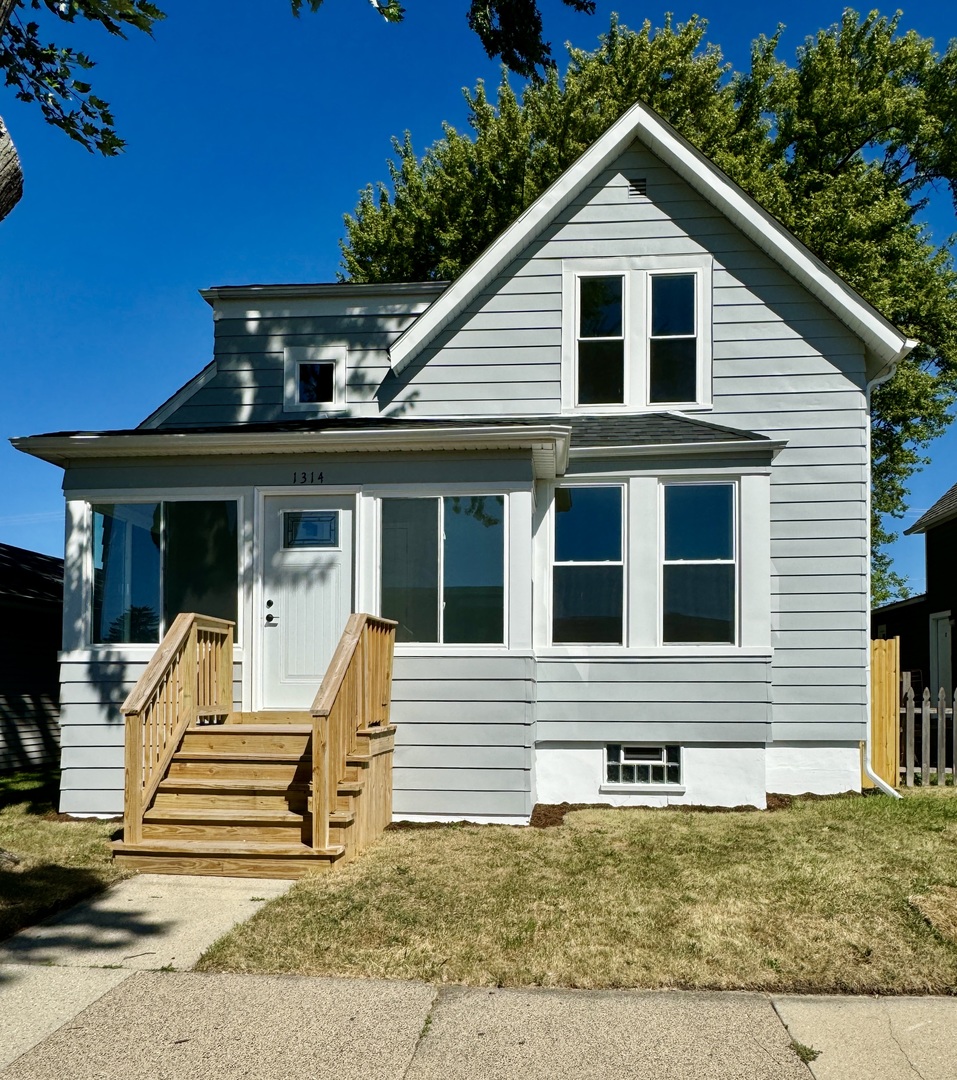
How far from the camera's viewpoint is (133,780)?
24.0 ft

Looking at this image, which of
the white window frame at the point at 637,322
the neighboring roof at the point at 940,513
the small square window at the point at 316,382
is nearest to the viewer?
the white window frame at the point at 637,322

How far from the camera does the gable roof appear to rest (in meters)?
10.3

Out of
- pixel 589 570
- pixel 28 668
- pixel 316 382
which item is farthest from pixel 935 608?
pixel 28 668

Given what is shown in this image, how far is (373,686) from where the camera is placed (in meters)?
8.36

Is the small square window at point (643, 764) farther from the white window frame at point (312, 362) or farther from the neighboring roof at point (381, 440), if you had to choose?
the white window frame at point (312, 362)

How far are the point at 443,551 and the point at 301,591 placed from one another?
1469 mm

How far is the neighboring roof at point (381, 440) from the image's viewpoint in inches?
347

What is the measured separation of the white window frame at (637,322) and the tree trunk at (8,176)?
7202mm

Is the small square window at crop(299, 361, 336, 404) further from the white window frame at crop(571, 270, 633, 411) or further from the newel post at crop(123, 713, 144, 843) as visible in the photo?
the newel post at crop(123, 713, 144, 843)

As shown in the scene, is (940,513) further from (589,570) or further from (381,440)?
(381,440)

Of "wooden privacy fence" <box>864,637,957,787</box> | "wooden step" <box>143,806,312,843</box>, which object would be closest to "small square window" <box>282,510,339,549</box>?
"wooden step" <box>143,806,312,843</box>

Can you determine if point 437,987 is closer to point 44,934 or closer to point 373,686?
point 44,934

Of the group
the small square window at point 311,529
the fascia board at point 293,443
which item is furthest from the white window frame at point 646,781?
the small square window at point 311,529

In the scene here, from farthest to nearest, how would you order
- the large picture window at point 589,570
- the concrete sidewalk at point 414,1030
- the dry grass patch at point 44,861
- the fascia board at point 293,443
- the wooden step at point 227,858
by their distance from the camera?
the large picture window at point 589,570
the fascia board at point 293,443
the wooden step at point 227,858
the dry grass patch at point 44,861
the concrete sidewalk at point 414,1030
